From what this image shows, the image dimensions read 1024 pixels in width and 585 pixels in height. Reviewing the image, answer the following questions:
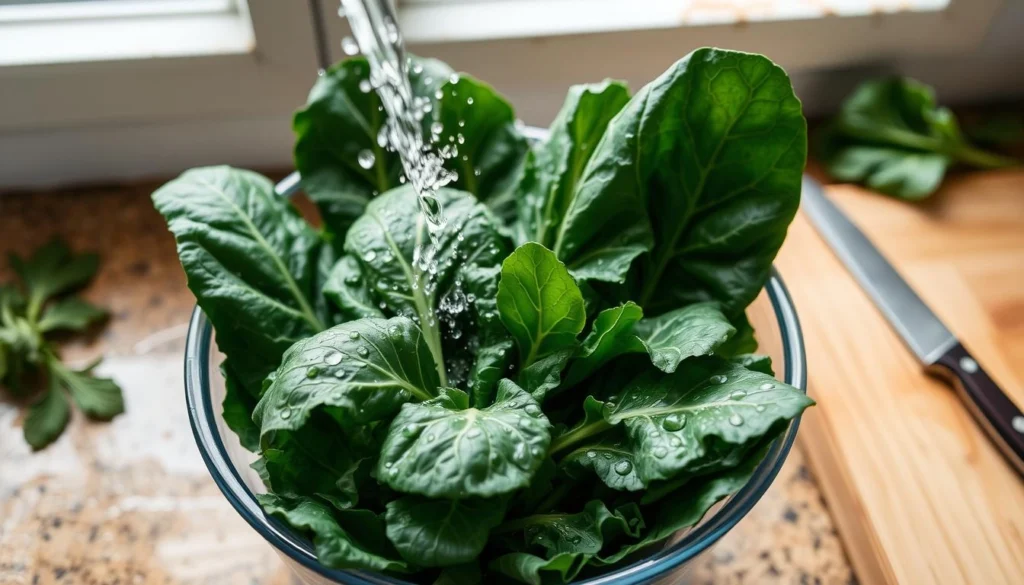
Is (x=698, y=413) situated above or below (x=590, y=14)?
below

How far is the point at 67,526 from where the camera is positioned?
68cm

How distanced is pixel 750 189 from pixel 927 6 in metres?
0.45

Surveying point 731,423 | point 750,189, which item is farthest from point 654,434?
point 750,189

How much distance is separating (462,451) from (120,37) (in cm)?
59

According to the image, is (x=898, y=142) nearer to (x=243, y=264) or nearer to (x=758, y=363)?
(x=758, y=363)

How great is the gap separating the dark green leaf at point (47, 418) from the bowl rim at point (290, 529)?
257 mm

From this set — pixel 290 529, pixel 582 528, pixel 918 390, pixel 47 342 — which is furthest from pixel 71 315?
pixel 918 390

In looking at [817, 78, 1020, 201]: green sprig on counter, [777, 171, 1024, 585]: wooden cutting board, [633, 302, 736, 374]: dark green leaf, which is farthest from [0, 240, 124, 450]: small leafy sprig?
[817, 78, 1020, 201]: green sprig on counter

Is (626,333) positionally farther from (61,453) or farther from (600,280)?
(61,453)

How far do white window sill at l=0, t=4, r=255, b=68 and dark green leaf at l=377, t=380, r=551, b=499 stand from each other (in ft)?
1.58

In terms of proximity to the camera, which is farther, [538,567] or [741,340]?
[741,340]

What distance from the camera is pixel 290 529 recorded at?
0.47 meters

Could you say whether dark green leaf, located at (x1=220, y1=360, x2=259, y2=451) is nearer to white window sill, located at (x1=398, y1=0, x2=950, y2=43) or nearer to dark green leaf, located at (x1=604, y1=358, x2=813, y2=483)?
dark green leaf, located at (x1=604, y1=358, x2=813, y2=483)

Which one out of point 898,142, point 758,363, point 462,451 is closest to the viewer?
point 462,451
